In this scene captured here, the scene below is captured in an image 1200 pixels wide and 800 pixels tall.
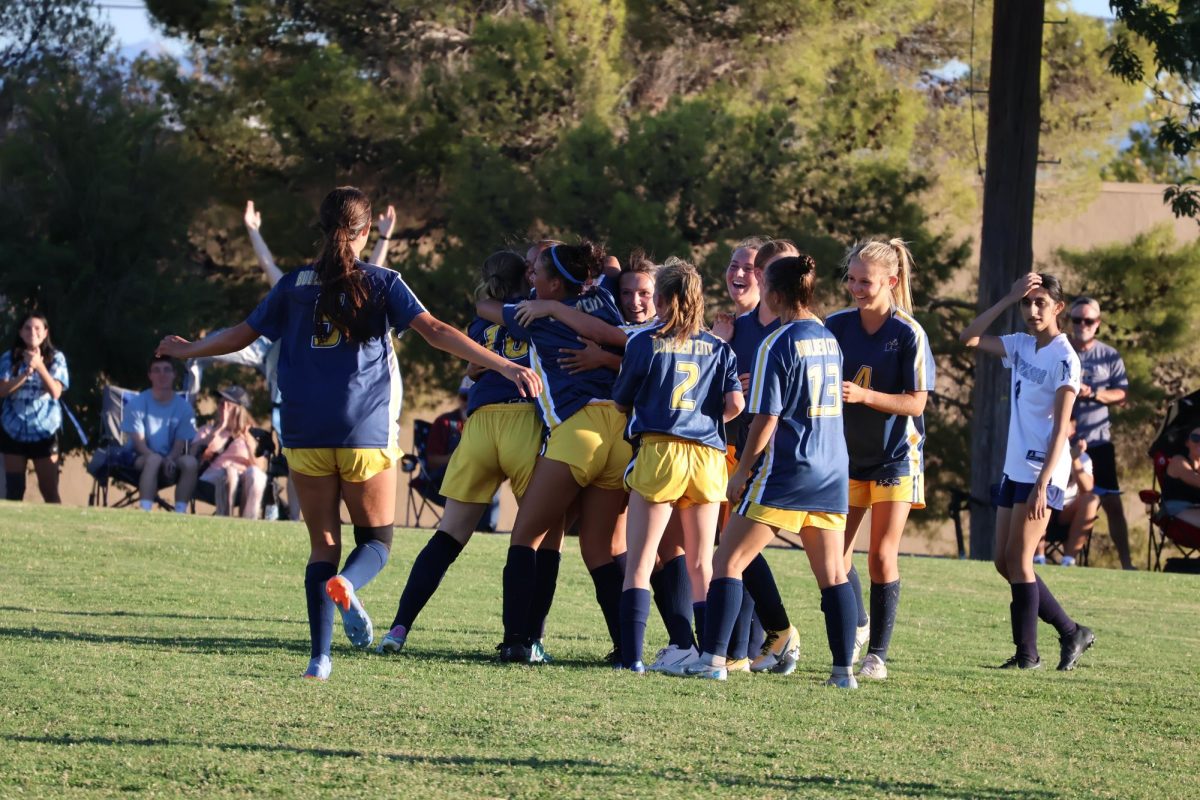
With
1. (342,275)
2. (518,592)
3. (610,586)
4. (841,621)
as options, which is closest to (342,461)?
(342,275)

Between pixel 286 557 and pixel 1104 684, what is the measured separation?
558cm

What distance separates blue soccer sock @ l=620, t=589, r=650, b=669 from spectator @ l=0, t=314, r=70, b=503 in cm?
886

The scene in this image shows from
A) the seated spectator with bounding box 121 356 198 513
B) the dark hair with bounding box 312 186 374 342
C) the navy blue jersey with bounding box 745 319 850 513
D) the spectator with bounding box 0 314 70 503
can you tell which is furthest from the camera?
the seated spectator with bounding box 121 356 198 513

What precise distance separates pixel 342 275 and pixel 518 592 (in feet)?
5.24

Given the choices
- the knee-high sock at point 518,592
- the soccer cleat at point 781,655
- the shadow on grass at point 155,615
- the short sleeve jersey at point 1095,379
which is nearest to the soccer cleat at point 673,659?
the soccer cleat at point 781,655

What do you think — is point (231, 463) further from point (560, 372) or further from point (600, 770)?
point (600, 770)

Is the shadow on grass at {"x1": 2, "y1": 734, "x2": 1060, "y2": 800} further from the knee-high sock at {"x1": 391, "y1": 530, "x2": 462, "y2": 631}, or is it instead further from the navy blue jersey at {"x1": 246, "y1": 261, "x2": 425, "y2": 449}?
the knee-high sock at {"x1": 391, "y1": 530, "x2": 462, "y2": 631}

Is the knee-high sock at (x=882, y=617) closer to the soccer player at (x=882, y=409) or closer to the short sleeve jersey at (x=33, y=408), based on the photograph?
the soccer player at (x=882, y=409)

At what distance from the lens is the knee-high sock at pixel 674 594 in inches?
261

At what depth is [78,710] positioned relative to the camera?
498 centimetres

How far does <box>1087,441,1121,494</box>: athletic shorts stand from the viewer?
14.4m

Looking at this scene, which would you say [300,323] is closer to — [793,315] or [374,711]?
[374,711]

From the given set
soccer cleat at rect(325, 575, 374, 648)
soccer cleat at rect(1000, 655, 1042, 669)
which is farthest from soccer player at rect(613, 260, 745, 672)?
soccer cleat at rect(1000, 655, 1042, 669)

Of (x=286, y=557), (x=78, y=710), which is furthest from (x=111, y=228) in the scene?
(x=78, y=710)
